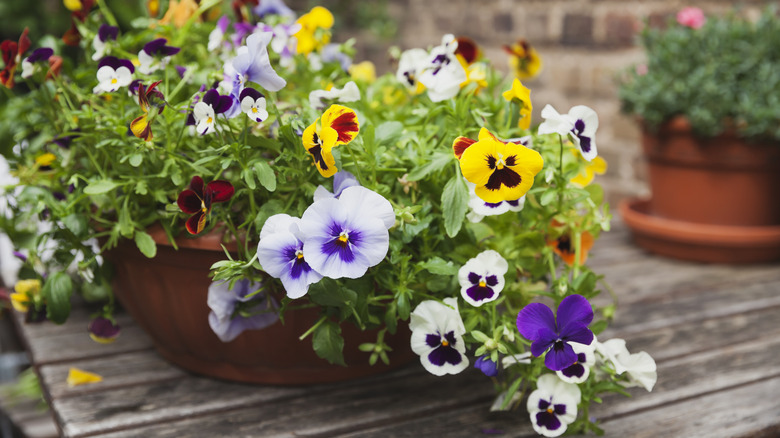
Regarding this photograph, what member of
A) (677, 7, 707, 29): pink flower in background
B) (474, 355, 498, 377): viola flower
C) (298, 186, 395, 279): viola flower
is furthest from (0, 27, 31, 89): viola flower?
(677, 7, 707, 29): pink flower in background

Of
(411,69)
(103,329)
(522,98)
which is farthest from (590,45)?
(103,329)

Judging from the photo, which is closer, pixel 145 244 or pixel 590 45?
pixel 145 244

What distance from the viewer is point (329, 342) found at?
2.56 ft

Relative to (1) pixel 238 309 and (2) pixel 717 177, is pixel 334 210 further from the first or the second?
(2) pixel 717 177

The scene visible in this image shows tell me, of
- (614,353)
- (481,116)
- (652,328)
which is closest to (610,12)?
(652,328)

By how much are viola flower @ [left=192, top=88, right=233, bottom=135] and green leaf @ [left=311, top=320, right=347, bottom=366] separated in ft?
0.84

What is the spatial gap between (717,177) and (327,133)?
3.80 feet

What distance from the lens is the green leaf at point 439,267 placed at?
76cm

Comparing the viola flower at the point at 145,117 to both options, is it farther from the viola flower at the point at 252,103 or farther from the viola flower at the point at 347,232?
the viola flower at the point at 347,232

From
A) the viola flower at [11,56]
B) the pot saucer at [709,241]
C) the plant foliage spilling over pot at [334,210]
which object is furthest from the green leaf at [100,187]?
the pot saucer at [709,241]

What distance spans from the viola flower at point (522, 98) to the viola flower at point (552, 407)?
31 cm

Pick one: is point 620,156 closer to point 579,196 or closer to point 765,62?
point 765,62

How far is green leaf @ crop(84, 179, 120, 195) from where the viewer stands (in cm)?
79

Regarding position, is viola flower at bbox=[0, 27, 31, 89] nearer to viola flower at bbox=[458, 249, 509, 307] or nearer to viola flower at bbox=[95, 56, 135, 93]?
viola flower at bbox=[95, 56, 135, 93]
